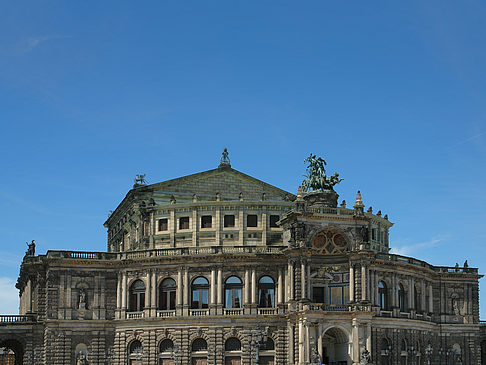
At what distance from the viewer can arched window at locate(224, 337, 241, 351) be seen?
283 ft

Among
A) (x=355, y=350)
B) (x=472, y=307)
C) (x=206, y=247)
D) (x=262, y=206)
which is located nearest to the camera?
(x=355, y=350)

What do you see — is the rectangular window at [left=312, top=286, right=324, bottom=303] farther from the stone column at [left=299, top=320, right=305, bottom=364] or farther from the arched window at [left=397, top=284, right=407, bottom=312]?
the arched window at [left=397, top=284, right=407, bottom=312]

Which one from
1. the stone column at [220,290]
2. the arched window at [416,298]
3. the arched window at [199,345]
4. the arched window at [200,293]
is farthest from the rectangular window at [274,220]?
the arched window at [416,298]

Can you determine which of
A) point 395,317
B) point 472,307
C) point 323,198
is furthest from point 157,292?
point 472,307

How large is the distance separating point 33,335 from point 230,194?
30.3 m

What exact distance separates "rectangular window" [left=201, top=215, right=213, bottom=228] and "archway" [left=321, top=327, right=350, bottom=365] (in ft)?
65.3

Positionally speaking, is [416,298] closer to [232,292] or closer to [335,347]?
[335,347]

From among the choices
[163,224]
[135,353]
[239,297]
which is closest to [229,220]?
[163,224]

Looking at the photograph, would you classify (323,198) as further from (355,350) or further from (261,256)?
(355,350)

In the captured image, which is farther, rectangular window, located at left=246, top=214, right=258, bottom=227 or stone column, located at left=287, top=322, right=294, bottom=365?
rectangular window, located at left=246, top=214, right=258, bottom=227

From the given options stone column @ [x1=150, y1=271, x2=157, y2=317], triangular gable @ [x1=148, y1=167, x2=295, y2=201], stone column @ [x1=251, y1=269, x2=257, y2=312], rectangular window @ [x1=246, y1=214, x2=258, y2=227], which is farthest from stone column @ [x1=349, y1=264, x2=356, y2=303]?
stone column @ [x1=150, y1=271, x2=157, y2=317]

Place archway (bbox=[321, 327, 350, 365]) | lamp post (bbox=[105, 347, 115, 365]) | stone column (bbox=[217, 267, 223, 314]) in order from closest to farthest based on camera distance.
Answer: archway (bbox=[321, 327, 350, 365])
stone column (bbox=[217, 267, 223, 314])
lamp post (bbox=[105, 347, 115, 365])

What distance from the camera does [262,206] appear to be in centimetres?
9600

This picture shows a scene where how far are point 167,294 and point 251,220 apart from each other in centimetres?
1451
